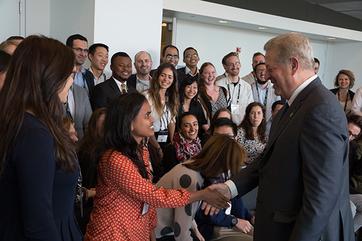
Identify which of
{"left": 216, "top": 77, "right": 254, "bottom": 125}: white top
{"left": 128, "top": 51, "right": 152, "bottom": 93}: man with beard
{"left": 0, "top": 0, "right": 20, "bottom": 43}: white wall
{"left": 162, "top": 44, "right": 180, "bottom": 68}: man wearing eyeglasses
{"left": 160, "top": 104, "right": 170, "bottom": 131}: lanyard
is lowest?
{"left": 160, "top": 104, "right": 170, "bottom": 131}: lanyard

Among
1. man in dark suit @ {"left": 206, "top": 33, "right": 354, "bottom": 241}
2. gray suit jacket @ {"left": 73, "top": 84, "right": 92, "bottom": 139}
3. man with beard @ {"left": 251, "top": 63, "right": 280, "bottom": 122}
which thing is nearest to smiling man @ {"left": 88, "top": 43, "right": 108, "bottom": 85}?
gray suit jacket @ {"left": 73, "top": 84, "right": 92, "bottom": 139}

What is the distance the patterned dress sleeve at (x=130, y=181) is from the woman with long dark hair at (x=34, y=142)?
1.59ft

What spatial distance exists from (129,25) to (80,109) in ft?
4.97

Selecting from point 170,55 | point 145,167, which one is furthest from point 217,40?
point 145,167

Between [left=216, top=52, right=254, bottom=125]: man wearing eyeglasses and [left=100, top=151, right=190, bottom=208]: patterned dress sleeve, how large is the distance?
9.19 feet

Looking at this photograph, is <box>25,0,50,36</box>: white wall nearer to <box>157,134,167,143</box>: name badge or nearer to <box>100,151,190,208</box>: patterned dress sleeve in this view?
<box>157,134,167,143</box>: name badge

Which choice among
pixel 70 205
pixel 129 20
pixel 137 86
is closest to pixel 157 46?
pixel 129 20

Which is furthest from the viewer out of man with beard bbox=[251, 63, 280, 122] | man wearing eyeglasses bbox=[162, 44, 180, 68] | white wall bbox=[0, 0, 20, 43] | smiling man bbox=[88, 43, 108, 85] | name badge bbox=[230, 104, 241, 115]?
man with beard bbox=[251, 63, 280, 122]

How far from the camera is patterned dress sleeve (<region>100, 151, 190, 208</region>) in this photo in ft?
5.60

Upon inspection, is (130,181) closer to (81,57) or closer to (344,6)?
(81,57)

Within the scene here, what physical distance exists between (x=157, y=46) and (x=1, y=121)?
3.64m

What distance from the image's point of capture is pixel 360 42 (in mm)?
9422

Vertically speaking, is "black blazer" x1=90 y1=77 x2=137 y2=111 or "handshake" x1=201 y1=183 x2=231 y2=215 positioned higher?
"black blazer" x1=90 y1=77 x2=137 y2=111

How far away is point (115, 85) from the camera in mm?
3582
